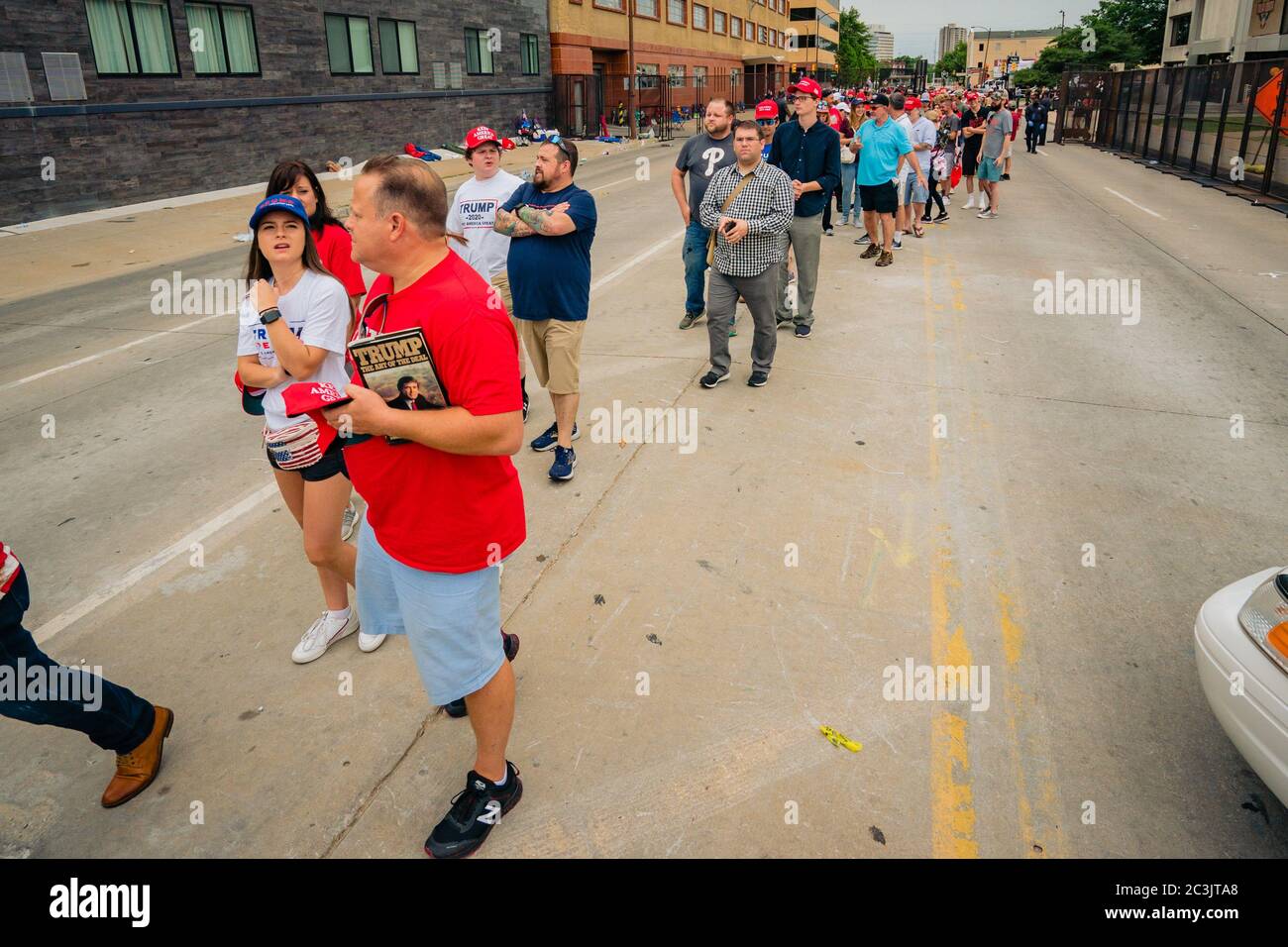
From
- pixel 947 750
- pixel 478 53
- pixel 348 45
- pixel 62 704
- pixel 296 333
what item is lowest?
pixel 947 750

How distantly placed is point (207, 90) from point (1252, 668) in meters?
22.7

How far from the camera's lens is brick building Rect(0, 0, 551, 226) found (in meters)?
15.8

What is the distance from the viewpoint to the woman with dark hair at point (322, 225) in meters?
3.99

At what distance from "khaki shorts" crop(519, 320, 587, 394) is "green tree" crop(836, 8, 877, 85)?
409ft

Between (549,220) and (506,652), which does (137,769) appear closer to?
(506,652)

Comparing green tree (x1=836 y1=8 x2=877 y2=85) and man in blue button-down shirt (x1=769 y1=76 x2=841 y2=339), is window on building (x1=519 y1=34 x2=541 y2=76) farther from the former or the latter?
green tree (x1=836 y1=8 x2=877 y2=85)

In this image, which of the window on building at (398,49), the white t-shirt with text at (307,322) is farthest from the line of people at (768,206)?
the window on building at (398,49)

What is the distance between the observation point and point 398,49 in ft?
85.0

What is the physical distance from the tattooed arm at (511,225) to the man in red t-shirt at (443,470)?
2.54 meters

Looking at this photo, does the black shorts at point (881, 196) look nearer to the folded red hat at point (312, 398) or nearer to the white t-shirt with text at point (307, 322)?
the white t-shirt with text at point (307, 322)

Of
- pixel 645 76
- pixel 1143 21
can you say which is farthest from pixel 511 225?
pixel 1143 21

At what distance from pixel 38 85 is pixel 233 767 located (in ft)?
59.4
